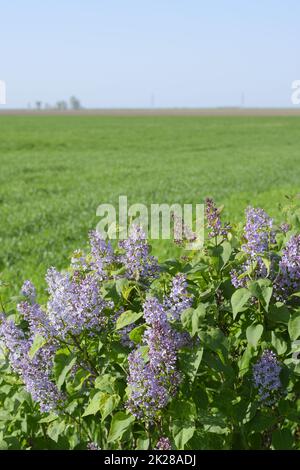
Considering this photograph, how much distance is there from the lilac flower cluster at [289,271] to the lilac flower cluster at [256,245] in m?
0.07

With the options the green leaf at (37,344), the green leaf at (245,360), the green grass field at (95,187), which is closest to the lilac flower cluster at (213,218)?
the green leaf at (245,360)

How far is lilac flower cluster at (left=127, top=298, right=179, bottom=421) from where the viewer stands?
2.25 meters

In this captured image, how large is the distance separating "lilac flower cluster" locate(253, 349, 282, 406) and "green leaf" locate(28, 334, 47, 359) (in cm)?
86

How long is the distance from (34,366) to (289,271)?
1.14 meters

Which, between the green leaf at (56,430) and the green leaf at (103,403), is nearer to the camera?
the green leaf at (103,403)

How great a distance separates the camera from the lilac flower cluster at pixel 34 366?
8.43 ft

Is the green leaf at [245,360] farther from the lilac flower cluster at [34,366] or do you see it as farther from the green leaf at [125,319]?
the lilac flower cluster at [34,366]

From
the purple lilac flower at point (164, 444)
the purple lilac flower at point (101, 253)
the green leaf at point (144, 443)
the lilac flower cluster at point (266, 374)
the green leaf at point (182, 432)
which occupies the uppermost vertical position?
the purple lilac flower at point (101, 253)

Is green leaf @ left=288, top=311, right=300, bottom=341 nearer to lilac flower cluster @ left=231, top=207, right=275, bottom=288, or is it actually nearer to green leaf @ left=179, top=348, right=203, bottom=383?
lilac flower cluster @ left=231, top=207, right=275, bottom=288

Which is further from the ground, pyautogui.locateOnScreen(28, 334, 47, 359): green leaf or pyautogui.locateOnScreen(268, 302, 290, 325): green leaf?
pyautogui.locateOnScreen(268, 302, 290, 325): green leaf

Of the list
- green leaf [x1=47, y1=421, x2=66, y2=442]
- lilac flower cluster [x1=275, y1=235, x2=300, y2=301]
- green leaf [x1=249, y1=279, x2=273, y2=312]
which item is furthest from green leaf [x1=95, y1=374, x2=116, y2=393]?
lilac flower cluster [x1=275, y1=235, x2=300, y2=301]

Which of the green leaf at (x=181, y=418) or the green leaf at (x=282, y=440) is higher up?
the green leaf at (x=181, y=418)

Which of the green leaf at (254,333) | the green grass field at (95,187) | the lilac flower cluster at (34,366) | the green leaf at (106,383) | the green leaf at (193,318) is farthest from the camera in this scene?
the green grass field at (95,187)

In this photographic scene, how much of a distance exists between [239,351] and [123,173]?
1978cm
